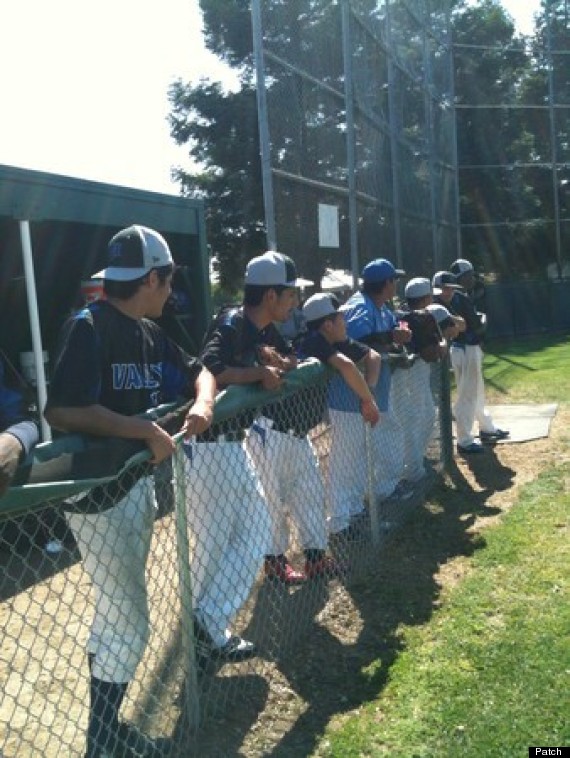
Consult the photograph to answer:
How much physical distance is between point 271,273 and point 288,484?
116 centimetres

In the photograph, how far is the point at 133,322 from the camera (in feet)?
9.97

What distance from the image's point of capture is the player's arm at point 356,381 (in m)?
4.62

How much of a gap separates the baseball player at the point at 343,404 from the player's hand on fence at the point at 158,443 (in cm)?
203

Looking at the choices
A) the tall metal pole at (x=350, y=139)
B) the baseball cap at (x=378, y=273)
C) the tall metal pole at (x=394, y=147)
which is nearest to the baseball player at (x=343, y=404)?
the baseball cap at (x=378, y=273)

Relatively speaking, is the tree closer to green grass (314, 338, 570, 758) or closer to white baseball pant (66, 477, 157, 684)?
green grass (314, 338, 570, 758)

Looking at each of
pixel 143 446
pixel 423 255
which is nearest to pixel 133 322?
pixel 143 446

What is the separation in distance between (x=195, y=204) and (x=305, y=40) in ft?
8.58

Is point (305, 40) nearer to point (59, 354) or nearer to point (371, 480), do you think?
point (371, 480)

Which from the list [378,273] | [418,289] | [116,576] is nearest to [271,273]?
[116,576]

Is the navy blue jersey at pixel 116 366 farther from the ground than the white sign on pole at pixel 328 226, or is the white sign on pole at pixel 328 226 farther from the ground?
the white sign on pole at pixel 328 226

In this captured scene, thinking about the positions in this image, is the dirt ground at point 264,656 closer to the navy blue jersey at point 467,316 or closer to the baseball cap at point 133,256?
the baseball cap at point 133,256

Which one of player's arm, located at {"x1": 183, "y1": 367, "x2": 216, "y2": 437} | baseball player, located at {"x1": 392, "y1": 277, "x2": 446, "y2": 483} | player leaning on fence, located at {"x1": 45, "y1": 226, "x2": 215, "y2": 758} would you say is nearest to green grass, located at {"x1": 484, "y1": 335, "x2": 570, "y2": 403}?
baseball player, located at {"x1": 392, "y1": 277, "x2": 446, "y2": 483}

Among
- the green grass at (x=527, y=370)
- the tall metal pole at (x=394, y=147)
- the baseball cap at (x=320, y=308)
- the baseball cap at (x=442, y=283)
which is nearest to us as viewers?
the baseball cap at (x=320, y=308)

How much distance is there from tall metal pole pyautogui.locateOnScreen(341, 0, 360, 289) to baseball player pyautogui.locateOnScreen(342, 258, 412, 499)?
423 centimetres
